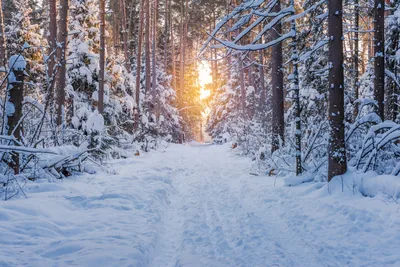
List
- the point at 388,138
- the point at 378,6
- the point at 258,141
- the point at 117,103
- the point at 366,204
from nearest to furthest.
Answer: the point at 366,204 < the point at 388,138 < the point at 378,6 < the point at 258,141 < the point at 117,103

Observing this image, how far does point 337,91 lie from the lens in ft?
20.4

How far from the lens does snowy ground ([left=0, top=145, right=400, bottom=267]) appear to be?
3.50 metres

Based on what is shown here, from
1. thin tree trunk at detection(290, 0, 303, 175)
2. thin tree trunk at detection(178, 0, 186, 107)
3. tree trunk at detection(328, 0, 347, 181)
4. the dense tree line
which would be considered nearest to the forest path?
tree trunk at detection(328, 0, 347, 181)

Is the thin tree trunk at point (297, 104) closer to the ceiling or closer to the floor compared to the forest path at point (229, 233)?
closer to the ceiling

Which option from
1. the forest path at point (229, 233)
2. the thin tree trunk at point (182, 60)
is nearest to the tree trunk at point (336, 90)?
the forest path at point (229, 233)

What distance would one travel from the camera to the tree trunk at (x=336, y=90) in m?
6.19

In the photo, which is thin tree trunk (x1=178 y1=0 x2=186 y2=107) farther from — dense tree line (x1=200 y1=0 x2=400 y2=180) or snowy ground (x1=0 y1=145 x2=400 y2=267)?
snowy ground (x1=0 y1=145 x2=400 y2=267)

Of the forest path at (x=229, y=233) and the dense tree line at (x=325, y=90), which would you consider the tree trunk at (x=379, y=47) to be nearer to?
the dense tree line at (x=325, y=90)

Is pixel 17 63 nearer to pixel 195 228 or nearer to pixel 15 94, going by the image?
pixel 15 94

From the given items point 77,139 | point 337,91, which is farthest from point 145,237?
point 77,139

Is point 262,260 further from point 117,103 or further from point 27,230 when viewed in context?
point 117,103

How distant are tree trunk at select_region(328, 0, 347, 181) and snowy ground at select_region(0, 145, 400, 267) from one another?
2.18 ft

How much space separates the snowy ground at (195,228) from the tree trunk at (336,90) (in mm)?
665

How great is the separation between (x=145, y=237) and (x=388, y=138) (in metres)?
4.88
